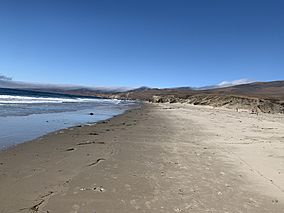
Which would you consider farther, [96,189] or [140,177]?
[140,177]

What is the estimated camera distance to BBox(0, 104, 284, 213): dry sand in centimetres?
653

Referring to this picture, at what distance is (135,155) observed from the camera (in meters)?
11.5

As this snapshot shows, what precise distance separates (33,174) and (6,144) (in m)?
4.83

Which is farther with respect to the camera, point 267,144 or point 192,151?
point 267,144

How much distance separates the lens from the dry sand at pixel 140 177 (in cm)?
653

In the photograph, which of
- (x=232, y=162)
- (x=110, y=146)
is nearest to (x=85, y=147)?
(x=110, y=146)

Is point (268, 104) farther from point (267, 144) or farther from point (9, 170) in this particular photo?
point (9, 170)

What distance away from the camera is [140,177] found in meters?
8.55

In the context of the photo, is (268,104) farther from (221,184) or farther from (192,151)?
(221,184)

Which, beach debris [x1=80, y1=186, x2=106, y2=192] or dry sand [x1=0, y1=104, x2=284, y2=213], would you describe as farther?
beach debris [x1=80, y1=186, x2=106, y2=192]

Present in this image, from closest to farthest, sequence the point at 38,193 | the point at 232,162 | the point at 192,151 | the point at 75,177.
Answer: the point at 38,193 < the point at 75,177 < the point at 232,162 < the point at 192,151

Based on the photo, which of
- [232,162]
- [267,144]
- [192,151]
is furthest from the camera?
[267,144]

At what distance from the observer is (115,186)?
7.67m

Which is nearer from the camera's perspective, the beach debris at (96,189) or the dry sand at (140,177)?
the dry sand at (140,177)
